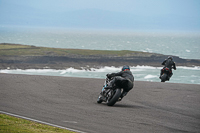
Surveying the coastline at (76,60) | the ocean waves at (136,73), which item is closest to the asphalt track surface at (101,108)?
the ocean waves at (136,73)

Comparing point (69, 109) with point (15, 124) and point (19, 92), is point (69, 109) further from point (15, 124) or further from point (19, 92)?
point (19, 92)

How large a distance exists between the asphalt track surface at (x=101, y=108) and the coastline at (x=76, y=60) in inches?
2091

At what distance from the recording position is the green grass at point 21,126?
8227 millimetres

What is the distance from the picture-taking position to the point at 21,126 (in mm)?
8922

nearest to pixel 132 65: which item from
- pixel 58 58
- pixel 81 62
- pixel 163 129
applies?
pixel 81 62

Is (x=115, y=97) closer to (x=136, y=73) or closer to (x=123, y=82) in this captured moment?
(x=123, y=82)

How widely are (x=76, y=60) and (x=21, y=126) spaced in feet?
242

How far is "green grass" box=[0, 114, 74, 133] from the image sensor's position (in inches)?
324

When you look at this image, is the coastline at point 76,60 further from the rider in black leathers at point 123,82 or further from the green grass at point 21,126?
the green grass at point 21,126

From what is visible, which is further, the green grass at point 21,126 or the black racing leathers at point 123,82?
the black racing leathers at point 123,82

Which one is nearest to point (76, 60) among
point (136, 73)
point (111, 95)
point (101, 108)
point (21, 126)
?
point (136, 73)

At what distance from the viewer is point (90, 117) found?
1114cm

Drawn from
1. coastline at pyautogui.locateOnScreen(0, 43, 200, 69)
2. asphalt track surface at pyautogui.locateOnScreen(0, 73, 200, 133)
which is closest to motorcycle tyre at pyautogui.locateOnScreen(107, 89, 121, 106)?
asphalt track surface at pyautogui.locateOnScreen(0, 73, 200, 133)

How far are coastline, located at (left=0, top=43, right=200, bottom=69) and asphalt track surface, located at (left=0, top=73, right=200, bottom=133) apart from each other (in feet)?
174
